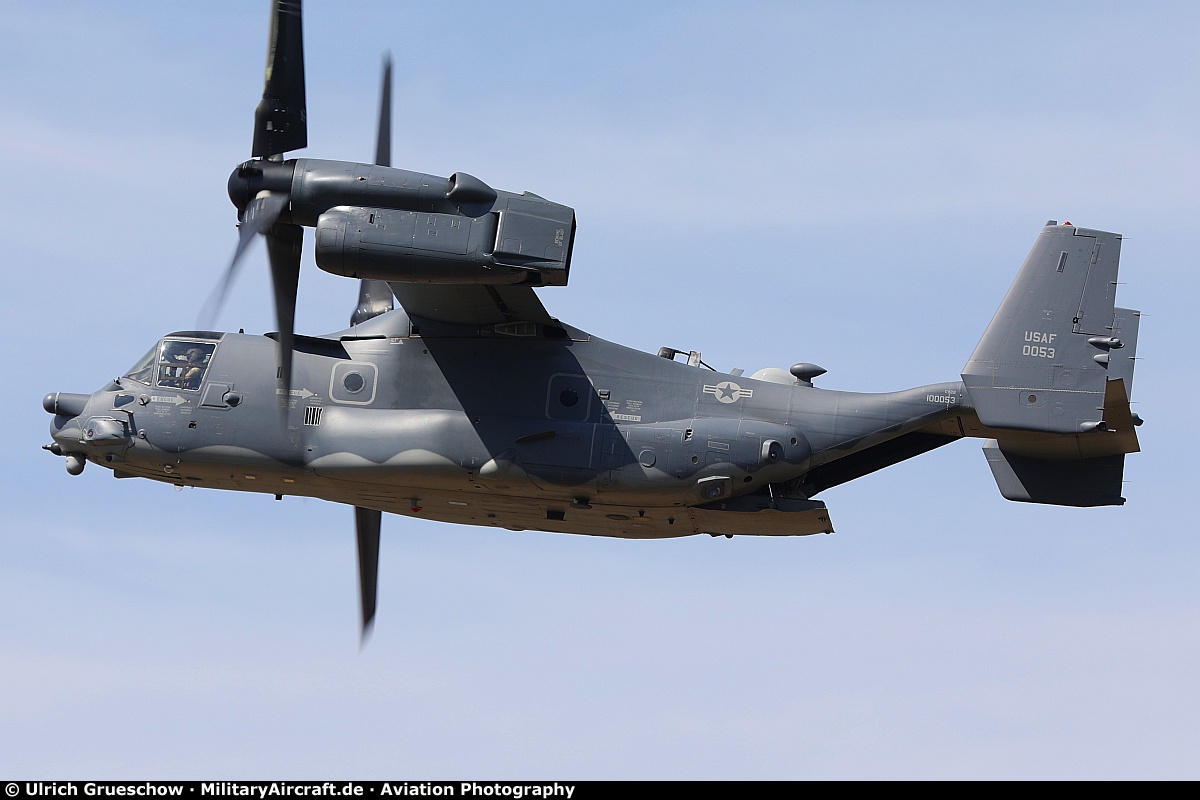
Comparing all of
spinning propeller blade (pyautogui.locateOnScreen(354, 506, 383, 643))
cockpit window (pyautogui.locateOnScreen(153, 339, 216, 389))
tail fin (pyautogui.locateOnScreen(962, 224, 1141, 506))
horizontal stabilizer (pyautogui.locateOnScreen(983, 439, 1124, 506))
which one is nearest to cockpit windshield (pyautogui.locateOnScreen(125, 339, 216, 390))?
cockpit window (pyautogui.locateOnScreen(153, 339, 216, 389))

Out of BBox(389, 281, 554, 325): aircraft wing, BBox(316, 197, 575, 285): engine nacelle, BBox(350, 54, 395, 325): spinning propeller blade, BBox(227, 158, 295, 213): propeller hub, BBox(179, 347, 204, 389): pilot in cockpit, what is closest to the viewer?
BBox(316, 197, 575, 285): engine nacelle

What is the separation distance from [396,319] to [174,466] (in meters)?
4.13

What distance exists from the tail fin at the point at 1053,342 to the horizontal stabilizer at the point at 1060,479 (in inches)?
42.5

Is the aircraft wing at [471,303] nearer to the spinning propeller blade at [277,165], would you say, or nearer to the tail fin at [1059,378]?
the spinning propeller blade at [277,165]

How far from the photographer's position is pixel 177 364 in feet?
95.3

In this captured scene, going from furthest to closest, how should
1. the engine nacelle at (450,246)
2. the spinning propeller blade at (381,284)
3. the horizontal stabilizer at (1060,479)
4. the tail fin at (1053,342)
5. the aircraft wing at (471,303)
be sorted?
the spinning propeller blade at (381,284), the horizontal stabilizer at (1060,479), the aircraft wing at (471,303), the tail fin at (1053,342), the engine nacelle at (450,246)

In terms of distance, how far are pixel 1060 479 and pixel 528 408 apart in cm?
824

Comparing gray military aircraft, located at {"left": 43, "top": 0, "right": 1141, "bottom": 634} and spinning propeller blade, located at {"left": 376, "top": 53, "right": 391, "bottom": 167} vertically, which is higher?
spinning propeller blade, located at {"left": 376, "top": 53, "right": 391, "bottom": 167}

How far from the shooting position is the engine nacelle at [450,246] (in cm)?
2555

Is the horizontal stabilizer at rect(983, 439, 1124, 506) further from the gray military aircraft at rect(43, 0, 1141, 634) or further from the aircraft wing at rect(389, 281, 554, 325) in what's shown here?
the aircraft wing at rect(389, 281, 554, 325)

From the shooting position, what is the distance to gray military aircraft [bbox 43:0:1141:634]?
27.2 m

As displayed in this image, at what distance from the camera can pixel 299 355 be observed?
94.5ft

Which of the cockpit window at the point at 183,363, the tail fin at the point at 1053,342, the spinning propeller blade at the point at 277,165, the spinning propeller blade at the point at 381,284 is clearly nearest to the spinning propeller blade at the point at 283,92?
the spinning propeller blade at the point at 277,165

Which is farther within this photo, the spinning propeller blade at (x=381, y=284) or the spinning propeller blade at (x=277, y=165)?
the spinning propeller blade at (x=381, y=284)
